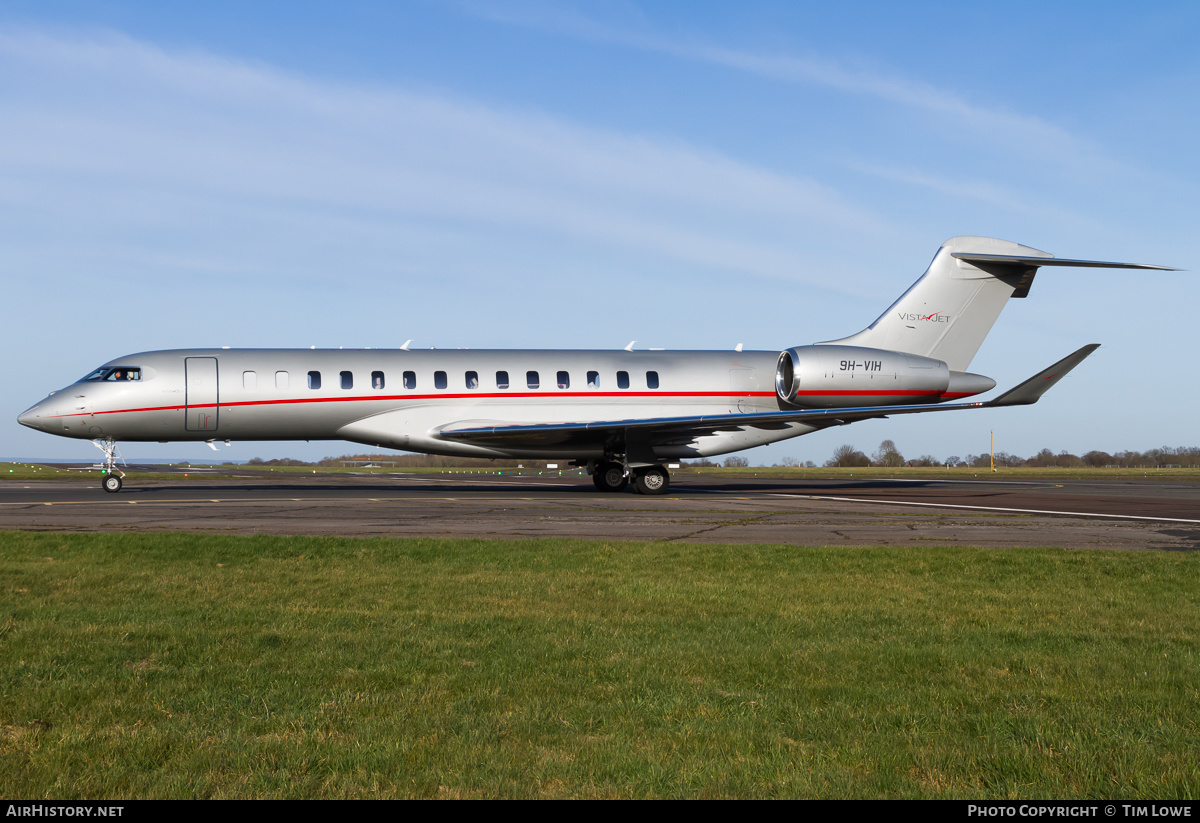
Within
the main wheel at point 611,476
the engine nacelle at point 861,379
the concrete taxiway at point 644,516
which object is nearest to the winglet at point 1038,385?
the concrete taxiway at point 644,516

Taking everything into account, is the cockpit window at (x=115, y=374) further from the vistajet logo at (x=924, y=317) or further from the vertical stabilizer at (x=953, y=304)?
the vistajet logo at (x=924, y=317)

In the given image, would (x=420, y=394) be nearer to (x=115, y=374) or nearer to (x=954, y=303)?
(x=115, y=374)

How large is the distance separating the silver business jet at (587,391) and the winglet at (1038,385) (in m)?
0.05

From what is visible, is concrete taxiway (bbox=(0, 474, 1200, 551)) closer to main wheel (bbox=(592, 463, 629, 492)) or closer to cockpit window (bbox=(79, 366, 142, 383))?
main wheel (bbox=(592, 463, 629, 492))

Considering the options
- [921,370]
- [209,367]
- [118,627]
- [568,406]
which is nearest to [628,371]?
[568,406]

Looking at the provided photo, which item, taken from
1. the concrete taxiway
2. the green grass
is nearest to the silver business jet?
the concrete taxiway

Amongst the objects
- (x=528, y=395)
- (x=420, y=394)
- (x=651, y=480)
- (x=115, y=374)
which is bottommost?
(x=651, y=480)

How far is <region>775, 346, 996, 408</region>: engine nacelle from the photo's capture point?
26.7m

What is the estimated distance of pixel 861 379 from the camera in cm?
2689

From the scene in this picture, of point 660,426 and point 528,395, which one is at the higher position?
point 528,395

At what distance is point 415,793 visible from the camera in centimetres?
387

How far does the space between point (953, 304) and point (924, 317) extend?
93 cm

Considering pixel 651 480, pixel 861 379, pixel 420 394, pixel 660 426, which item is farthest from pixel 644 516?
pixel 861 379

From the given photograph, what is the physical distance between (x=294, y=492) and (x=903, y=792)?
921 inches
